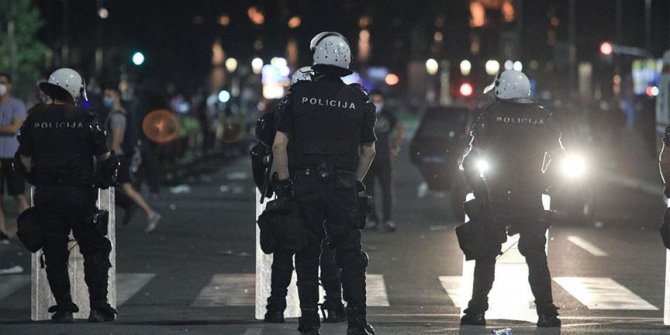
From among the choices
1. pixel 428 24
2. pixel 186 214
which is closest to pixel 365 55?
pixel 428 24

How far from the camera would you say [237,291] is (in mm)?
13633

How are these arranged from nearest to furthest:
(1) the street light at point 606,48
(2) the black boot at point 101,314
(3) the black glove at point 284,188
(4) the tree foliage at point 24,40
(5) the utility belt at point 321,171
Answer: (5) the utility belt at point 321,171 → (3) the black glove at point 284,188 → (2) the black boot at point 101,314 → (4) the tree foliage at point 24,40 → (1) the street light at point 606,48

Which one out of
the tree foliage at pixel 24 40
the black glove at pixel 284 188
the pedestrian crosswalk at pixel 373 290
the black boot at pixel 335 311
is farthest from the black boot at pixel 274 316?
the tree foliage at pixel 24 40

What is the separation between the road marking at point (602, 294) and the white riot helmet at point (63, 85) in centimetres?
446

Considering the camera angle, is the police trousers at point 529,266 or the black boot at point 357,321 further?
the police trousers at point 529,266

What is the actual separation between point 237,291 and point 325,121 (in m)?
4.68

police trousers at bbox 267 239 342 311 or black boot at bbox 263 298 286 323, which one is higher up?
police trousers at bbox 267 239 342 311

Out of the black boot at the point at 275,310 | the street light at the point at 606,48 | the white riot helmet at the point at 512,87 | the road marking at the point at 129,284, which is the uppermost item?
the street light at the point at 606,48

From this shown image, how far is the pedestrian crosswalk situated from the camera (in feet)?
42.1

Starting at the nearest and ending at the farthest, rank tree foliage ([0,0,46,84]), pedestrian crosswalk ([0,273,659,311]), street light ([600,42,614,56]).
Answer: pedestrian crosswalk ([0,273,659,311]), tree foliage ([0,0,46,84]), street light ([600,42,614,56])

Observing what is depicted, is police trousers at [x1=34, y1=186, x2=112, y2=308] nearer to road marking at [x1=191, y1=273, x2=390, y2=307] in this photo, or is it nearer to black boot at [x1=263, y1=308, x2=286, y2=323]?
black boot at [x1=263, y1=308, x2=286, y2=323]

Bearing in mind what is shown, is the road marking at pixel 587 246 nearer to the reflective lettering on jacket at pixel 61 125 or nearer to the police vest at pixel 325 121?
the reflective lettering on jacket at pixel 61 125

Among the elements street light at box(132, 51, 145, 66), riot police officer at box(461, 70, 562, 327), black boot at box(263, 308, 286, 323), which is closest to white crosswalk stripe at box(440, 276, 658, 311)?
riot police officer at box(461, 70, 562, 327)

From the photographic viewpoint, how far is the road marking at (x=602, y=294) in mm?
12664
